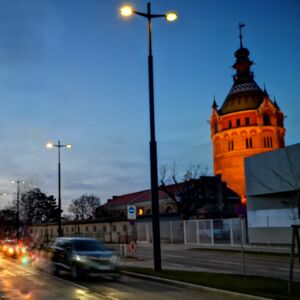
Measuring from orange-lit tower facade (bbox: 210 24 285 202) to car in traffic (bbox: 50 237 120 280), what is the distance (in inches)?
3707

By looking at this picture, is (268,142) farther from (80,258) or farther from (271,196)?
(80,258)

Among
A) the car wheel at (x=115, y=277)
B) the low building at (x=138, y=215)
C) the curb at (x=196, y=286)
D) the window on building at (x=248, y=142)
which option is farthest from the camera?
the window on building at (x=248, y=142)

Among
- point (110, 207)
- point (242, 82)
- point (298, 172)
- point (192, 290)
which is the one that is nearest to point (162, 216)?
point (298, 172)

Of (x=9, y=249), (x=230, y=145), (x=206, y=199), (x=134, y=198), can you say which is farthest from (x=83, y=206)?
(x=9, y=249)

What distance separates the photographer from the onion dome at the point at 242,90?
398 feet

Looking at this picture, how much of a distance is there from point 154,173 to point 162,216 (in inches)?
2036

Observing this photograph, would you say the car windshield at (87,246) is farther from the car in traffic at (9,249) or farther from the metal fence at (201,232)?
the metal fence at (201,232)

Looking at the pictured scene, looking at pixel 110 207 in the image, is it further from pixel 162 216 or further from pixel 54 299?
→ pixel 54 299

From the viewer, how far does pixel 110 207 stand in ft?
377

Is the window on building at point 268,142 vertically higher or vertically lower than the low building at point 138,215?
higher

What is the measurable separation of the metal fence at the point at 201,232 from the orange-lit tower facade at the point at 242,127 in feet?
191

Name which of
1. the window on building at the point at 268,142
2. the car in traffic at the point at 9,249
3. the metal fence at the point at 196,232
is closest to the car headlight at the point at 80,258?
the metal fence at the point at 196,232

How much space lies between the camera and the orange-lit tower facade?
116 meters

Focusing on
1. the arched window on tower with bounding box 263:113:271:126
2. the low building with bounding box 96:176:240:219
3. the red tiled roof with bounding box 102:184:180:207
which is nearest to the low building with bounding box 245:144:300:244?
the low building with bounding box 96:176:240:219
